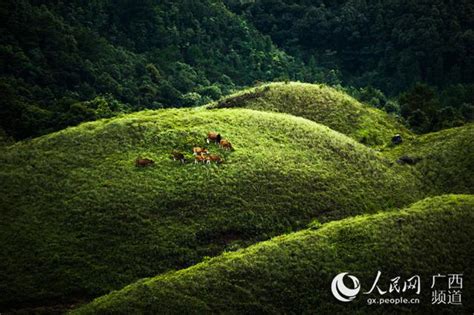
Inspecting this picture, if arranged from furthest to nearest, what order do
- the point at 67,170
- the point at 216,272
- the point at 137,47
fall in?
1. the point at 137,47
2. the point at 67,170
3. the point at 216,272

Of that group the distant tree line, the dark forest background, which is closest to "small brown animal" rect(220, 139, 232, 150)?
the dark forest background

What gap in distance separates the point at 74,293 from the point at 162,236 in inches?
290

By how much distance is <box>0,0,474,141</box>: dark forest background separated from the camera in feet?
332

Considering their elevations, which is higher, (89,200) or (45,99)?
(45,99)

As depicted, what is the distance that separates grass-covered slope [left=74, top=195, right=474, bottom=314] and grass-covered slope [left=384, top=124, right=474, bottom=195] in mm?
10152

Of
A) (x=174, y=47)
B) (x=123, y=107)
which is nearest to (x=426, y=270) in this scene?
(x=123, y=107)

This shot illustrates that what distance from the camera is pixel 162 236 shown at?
45.2 metres

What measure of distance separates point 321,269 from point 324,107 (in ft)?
110

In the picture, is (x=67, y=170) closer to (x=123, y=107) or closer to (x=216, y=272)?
(x=216, y=272)

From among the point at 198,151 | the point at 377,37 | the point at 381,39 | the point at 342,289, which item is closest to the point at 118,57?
the point at 377,37

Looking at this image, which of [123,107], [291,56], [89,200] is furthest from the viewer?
[291,56]

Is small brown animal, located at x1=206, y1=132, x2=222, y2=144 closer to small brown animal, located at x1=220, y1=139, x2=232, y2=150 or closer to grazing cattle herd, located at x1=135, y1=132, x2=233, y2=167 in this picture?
small brown animal, located at x1=220, y1=139, x2=232, y2=150

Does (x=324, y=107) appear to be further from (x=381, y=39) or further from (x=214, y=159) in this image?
(x=381, y=39)

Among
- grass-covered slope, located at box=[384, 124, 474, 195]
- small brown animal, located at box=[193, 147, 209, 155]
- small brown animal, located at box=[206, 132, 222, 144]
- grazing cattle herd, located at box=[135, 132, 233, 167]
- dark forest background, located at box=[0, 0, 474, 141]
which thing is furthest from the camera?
dark forest background, located at box=[0, 0, 474, 141]
